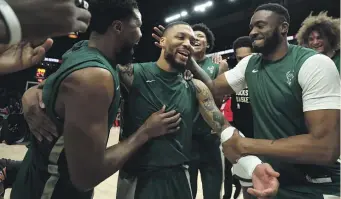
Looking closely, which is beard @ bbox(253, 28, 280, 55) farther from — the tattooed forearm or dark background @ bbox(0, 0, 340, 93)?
dark background @ bbox(0, 0, 340, 93)

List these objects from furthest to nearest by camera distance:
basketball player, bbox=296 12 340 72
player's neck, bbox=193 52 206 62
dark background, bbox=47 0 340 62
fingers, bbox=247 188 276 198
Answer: dark background, bbox=47 0 340 62 < player's neck, bbox=193 52 206 62 < basketball player, bbox=296 12 340 72 < fingers, bbox=247 188 276 198

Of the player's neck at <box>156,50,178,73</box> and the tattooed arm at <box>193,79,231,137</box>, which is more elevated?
the player's neck at <box>156,50,178,73</box>

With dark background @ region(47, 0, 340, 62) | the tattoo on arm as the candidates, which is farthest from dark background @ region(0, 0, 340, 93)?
the tattoo on arm

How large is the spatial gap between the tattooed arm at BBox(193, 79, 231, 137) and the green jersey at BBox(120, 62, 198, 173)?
7cm

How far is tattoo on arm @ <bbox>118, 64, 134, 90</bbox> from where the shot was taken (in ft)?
7.07

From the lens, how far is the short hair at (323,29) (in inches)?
126

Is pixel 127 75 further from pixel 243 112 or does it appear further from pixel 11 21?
pixel 243 112

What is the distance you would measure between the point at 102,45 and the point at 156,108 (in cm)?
56

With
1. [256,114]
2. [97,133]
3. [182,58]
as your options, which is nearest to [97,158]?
[97,133]

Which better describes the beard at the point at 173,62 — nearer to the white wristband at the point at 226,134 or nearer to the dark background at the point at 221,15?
the white wristband at the point at 226,134

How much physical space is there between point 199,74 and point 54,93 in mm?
1356

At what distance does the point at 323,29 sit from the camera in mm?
3213

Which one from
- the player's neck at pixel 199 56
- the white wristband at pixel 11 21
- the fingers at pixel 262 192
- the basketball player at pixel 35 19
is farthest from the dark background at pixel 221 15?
the white wristband at pixel 11 21

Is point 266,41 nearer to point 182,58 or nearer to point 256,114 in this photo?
point 256,114
